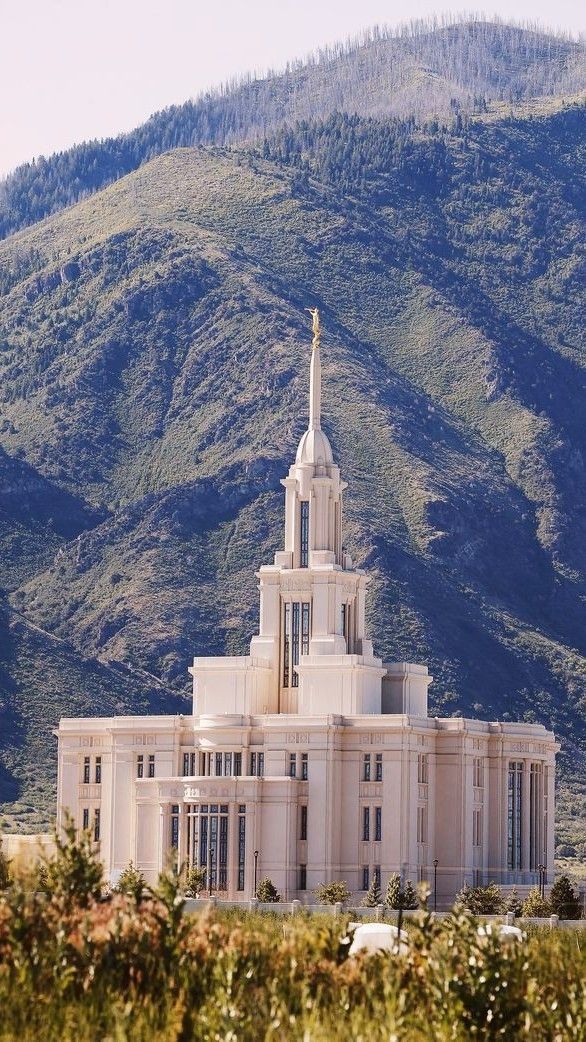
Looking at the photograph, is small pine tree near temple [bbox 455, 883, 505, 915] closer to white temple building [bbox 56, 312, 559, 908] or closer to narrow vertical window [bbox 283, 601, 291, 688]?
white temple building [bbox 56, 312, 559, 908]

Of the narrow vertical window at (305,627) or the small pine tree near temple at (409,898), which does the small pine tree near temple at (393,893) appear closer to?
the small pine tree near temple at (409,898)

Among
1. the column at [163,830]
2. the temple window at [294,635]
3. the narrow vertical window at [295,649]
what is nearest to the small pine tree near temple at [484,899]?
the column at [163,830]

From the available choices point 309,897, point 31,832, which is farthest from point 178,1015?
point 31,832

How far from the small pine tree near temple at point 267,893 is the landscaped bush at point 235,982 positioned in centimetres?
6089

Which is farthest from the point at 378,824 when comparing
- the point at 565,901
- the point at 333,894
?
the point at 565,901

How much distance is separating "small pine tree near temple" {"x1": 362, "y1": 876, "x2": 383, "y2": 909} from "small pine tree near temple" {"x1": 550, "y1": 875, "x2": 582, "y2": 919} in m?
7.73

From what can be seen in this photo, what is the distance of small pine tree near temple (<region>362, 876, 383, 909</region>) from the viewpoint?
11375 cm

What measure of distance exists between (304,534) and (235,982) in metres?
82.1

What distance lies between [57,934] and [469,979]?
7843mm

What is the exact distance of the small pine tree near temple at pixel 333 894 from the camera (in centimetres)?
11231

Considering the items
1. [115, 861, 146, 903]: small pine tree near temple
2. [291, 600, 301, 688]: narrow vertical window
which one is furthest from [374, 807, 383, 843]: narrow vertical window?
[115, 861, 146, 903]: small pine tree near temple

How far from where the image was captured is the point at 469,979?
48.6 metres

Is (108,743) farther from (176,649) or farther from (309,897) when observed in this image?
(176,649)

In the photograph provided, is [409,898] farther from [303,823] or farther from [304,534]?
[304,534]
